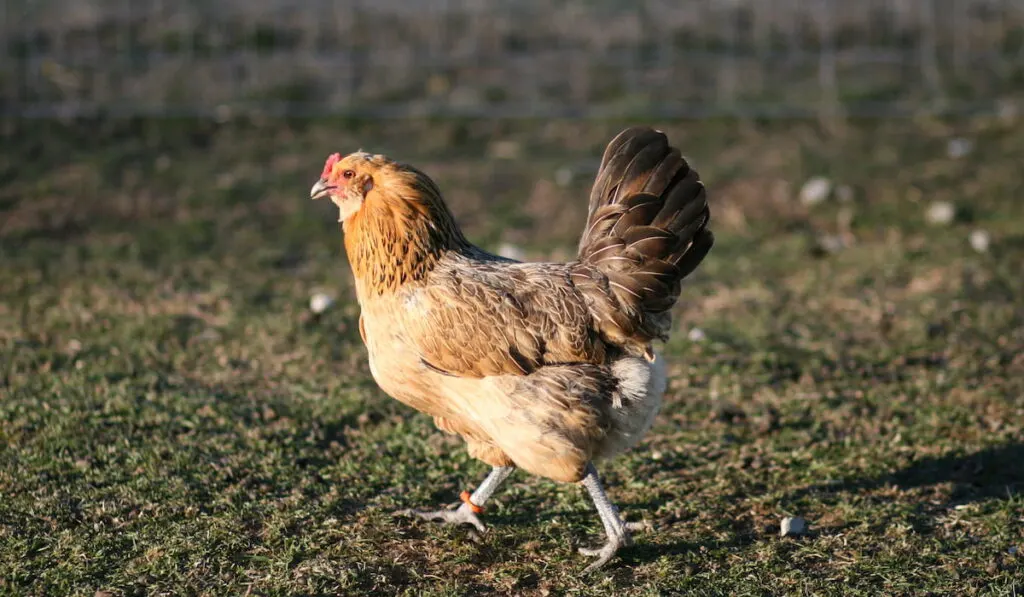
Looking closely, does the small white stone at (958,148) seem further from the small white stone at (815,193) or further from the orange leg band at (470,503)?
the orange leg band at (470,503)

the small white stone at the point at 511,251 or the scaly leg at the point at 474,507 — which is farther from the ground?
the small white stone at the point at 511,251

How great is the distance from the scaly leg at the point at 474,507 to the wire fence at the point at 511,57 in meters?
7.65

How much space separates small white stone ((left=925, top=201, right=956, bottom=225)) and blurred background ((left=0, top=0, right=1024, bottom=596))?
3 cm

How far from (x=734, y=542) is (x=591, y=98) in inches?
345

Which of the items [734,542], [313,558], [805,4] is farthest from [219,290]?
[805,4]

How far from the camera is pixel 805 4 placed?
15.4 metres

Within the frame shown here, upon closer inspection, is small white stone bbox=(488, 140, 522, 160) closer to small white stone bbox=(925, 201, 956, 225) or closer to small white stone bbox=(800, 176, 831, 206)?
small white stone bbox=(800, 176, 831, 206)

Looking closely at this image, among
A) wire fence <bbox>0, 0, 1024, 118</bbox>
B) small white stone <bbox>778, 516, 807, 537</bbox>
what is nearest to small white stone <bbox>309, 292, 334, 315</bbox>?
small white stone <bbox>778, 516, 807, 537</bbox>

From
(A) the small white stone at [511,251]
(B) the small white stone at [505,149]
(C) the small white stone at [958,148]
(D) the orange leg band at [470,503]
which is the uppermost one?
(C) the small white stone at [958,148]

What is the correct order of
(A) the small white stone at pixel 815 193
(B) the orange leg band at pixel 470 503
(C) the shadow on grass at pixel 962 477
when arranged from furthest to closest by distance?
(A) the small white stone at pixel 815 193 < (C) the shadow on grass at pixel 962 477 < (B) the orange leg band at pixel 470 503

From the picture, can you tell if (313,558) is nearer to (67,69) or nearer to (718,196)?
(718,196)

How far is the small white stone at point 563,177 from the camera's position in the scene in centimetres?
977

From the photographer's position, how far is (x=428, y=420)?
5500 millimetres

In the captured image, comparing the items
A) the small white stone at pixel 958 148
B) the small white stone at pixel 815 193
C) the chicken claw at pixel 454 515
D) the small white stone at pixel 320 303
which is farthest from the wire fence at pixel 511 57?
the chicken claw at pixel 454 515
